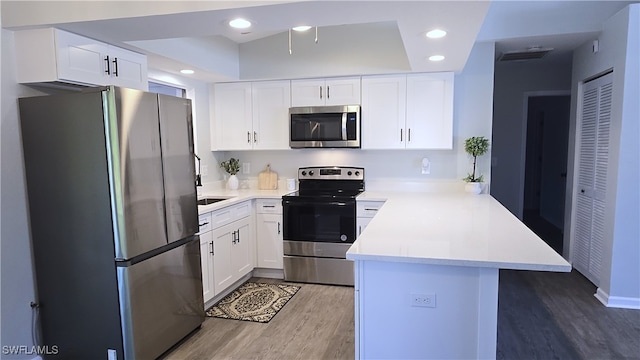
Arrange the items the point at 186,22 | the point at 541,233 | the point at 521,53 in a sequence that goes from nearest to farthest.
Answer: the point at 186,22 < the point at 521,53 < the point at 541,233

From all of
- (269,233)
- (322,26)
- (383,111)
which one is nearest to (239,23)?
(322,26)

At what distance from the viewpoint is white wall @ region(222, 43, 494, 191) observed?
3.81 meters

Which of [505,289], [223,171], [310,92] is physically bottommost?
[505,289]

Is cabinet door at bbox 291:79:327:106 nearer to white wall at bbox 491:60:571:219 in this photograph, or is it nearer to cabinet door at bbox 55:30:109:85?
cabinet door at bbox 55:30:109:85

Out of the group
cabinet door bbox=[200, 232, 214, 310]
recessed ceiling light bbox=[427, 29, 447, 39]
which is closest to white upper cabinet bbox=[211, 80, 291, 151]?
cabinet door bbox=[200, 232, 214, 310]

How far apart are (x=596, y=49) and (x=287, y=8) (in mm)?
3224

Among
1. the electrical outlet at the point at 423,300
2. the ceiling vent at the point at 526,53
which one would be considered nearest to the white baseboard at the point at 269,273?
the electrical outlet at the point at 423,300

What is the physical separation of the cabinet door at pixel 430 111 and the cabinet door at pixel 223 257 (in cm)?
198

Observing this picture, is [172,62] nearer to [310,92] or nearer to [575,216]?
[310,92]

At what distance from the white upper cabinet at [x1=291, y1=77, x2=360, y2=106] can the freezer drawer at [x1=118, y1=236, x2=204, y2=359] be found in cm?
195

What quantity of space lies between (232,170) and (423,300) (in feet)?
10.0

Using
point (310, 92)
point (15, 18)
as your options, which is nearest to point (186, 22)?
point (15, 18)

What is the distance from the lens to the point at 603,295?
3.27 meters

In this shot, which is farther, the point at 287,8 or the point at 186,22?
the point at 186,22
